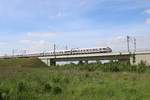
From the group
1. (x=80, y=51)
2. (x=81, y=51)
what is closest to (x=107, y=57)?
(x=81, y=51)

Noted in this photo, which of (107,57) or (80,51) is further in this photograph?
(80,51)

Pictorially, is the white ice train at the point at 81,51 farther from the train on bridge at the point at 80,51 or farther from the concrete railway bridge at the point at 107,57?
the concrete railway bridge at the point at 107,57

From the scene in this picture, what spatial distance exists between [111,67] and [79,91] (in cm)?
4882

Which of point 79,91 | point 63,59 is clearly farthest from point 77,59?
point 79,91

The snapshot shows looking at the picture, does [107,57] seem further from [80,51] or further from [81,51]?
[80,51]

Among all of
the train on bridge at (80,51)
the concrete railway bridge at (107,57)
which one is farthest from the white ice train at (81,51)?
the concrete railway bridge at (107,57)

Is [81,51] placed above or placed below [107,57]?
above

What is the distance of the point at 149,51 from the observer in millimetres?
79438

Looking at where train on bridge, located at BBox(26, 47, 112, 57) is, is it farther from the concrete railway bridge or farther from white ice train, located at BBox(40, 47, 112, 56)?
the concrete railway bridge

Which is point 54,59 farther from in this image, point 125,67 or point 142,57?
point 125,67

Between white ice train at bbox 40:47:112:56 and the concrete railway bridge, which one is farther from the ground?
white ice train at bbox 40:47:112:56

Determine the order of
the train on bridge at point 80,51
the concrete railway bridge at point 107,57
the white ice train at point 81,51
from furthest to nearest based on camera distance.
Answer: the train on bridge at point 80,51, the white ice train at point 81,51, the concrete railway bridge at point 107,57

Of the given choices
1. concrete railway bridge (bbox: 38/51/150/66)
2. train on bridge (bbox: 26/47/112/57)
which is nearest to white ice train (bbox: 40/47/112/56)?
train on bridge (bbox: 26/47/112/57)

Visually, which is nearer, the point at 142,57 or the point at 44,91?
the point at 44,91
